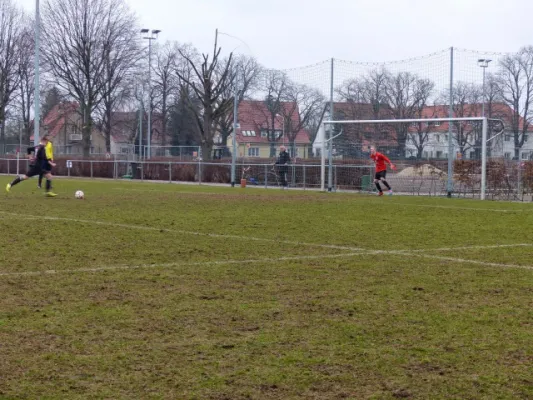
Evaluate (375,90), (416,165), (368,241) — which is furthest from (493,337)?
(375,90)

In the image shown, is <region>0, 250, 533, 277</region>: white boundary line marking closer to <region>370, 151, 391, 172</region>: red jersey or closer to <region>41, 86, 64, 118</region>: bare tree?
<region>370, 151, 391, 172</region>: red jersey

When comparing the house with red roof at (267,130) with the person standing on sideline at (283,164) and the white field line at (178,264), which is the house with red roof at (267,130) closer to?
the person standing on sideline at (283,164)

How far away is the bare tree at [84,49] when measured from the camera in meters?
62.9

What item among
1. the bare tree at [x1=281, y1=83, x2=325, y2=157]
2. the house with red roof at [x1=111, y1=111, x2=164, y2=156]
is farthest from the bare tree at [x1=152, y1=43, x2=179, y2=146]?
the bare tree at [x1=281, y1=83, x2=325, y2=157]

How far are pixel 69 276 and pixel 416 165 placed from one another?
21619 mm

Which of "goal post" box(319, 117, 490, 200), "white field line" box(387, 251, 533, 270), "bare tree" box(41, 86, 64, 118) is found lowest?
"white field line" box(387, 251, 533, 270)

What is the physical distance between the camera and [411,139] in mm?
28328

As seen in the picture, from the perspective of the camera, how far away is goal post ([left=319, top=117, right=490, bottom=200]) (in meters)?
26.1

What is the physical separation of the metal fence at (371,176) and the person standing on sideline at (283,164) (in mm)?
213

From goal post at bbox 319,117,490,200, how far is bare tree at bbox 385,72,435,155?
1.76 ft

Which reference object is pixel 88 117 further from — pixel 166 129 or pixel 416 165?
pixel 416 165

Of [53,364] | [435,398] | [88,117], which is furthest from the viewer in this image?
[88,117]

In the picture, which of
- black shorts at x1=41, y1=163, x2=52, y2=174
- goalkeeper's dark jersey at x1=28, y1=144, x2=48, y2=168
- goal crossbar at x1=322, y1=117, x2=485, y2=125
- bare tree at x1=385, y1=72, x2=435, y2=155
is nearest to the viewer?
black shorts at x1=41, y1=163, x2=52, y2=174

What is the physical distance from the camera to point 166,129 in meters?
83.2
